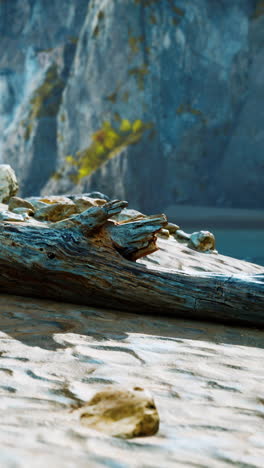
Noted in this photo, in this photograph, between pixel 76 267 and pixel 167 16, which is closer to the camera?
pixel 76 267

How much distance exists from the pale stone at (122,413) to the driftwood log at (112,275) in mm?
1733

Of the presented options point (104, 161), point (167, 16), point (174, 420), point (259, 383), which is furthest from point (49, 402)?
point (167, 16)

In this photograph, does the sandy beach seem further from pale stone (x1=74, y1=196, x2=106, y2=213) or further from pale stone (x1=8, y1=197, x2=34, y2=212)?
pale stone (x1=74, y1=196, x2=106, y2=213)

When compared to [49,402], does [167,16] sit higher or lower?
higher

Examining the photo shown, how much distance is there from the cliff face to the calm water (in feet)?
17.4

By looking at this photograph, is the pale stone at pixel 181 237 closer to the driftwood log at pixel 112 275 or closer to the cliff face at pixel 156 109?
the driftwood log at pixel 112 275

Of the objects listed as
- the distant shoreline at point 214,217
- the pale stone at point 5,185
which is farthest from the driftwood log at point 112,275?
the distant shoreline at point 214,217

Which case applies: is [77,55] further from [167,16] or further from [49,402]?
[49,402]

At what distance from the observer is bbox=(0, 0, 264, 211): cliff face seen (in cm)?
2203

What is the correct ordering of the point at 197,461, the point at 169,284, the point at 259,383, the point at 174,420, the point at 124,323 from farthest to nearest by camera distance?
the point at 169,284, the point at 124,323, the point at 259,383, the point at 174,420, the point at 197,461

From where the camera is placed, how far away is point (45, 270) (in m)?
3.59

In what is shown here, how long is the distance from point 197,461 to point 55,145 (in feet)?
76.5

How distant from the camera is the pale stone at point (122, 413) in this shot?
164 cm

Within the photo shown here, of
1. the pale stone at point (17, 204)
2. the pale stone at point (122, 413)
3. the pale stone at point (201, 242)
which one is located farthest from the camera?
the pale stone at point (201, 242)
